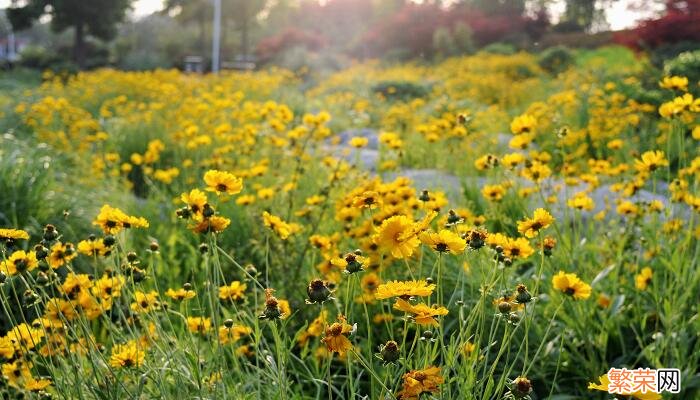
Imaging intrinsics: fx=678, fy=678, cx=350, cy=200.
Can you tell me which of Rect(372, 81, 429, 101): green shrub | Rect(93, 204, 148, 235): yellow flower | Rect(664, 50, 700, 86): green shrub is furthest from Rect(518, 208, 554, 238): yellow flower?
Rect(372, 81, 429, 101): green shrub

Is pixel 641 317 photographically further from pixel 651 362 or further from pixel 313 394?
pixel 313 394

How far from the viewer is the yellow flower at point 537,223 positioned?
4.91 ft

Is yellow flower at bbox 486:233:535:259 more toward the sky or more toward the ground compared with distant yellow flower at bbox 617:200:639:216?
more toward the sky

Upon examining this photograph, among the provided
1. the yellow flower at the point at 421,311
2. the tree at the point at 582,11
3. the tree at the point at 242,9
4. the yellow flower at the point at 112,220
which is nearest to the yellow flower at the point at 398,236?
the yellow flower at the point at 421,311

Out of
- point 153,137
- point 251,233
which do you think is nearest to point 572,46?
point 153,137

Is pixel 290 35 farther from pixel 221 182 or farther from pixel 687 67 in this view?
pixel 221 182

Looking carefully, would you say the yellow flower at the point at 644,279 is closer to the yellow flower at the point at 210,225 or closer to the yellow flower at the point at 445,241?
the yellow flower at the point at 445,241

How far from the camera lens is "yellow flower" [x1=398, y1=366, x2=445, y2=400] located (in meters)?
1.14

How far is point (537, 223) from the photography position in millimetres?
1539

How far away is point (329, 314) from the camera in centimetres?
250

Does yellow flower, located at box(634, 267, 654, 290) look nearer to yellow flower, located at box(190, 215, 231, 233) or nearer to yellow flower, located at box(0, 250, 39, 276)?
yellow flower, located at box(190, 215, 231, 233)

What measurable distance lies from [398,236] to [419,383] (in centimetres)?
28

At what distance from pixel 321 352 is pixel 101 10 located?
2487 centimetres

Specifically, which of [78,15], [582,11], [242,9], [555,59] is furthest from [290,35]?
[582,11]
